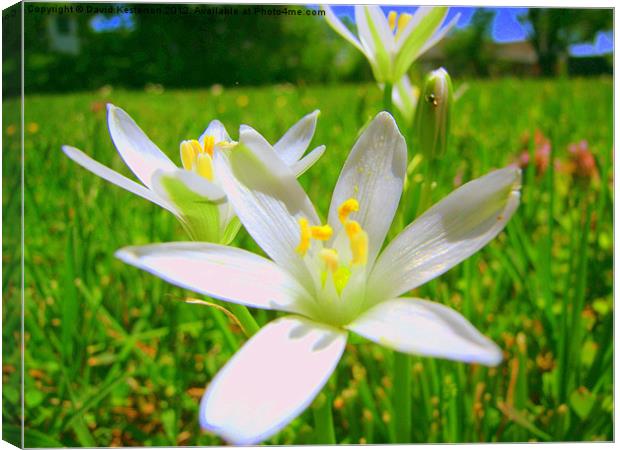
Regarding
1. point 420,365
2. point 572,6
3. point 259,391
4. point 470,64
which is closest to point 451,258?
point 259,391

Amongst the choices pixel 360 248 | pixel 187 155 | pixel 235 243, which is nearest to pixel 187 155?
pixel 187 155

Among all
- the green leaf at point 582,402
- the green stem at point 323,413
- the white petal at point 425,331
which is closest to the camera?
the white petal at point 425,331

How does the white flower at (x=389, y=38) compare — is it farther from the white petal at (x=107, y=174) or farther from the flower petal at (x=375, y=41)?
the white petal at (x=107, y=174)

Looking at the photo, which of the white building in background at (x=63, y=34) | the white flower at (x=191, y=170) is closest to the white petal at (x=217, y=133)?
the white flower at (x=191, y=170)

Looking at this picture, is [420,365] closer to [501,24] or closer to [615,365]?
[615,365]

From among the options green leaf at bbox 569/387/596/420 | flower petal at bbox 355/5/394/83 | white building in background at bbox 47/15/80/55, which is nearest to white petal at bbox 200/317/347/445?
flower petal at bbox 355/5/394/83

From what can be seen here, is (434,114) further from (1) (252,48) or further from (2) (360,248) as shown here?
(1) (252,48)
